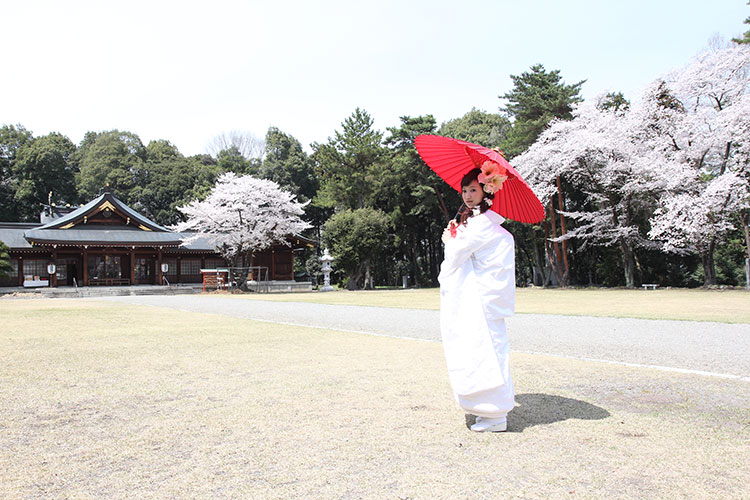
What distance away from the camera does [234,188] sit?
87.2 ft

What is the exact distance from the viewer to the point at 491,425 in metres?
2.91

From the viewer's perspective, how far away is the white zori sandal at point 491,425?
2908 mm

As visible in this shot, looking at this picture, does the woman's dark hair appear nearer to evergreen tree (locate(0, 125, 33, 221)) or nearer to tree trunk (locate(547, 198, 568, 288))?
tree trunk (locate(547, 198, 568, 288))

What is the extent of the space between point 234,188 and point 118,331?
19.2m

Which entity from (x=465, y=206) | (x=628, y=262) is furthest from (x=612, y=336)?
(x=628, y=262)

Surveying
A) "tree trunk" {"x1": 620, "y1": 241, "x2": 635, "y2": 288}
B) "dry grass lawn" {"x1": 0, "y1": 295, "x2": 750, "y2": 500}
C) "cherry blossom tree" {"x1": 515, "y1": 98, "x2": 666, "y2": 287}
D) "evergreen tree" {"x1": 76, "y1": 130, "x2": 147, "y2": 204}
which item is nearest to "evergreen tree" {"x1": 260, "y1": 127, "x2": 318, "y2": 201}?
"evergreen tree" {"x1": 76, "y1": 130, "x2": 147, "y2": 204}

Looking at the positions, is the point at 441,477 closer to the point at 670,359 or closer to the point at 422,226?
the point at 670,359

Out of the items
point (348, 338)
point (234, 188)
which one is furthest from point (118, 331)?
point (234, 188)

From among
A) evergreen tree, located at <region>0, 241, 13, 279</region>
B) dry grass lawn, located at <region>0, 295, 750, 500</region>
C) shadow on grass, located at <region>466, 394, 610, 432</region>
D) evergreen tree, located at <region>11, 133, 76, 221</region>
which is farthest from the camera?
evergreen tree, located at <region>11, 133, 76, 221</region>

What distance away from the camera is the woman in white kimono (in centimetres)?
295

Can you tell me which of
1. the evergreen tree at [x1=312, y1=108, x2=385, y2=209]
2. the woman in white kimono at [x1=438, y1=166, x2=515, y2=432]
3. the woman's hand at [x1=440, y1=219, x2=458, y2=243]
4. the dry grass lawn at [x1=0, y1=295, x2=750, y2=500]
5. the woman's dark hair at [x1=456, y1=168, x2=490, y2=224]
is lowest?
the dry grass lawn at [x1=0, y1=295, x2=750, y2=500]

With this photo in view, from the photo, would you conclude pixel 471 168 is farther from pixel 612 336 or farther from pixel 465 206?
pixel 612 336

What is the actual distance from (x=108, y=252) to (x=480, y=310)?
30033mm

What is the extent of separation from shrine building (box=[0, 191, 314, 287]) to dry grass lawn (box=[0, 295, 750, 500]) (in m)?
23.2
